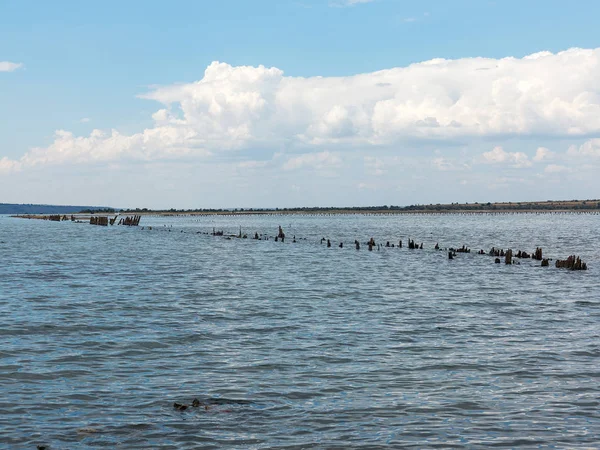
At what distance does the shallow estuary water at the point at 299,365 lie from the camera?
12273mm

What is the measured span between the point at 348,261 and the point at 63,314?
35335 mm

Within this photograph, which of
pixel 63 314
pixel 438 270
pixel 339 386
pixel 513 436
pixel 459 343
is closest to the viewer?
pixel 513 436

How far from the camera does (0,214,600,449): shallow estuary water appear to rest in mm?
12273

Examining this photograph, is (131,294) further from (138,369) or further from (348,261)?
(348,261)

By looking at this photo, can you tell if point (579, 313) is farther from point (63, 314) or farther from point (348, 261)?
point (348, 261)

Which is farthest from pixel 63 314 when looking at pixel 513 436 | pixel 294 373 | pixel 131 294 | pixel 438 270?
pixel 438 270

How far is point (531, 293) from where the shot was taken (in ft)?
114

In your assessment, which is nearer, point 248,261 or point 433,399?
point 433,399

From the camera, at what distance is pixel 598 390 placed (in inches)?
591

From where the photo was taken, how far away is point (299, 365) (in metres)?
17.5

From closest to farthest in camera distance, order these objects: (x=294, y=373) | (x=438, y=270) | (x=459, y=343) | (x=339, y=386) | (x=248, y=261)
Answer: (x=339, y=386), (x=294, y=373), (x=459, y=343), (x=438, y=270), (x=248, y=261)

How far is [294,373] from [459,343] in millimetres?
6677

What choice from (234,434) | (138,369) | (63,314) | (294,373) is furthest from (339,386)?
(63,314)

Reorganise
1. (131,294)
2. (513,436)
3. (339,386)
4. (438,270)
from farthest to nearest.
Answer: (438,270)
(131,294)
(339,386)
(513,436)
